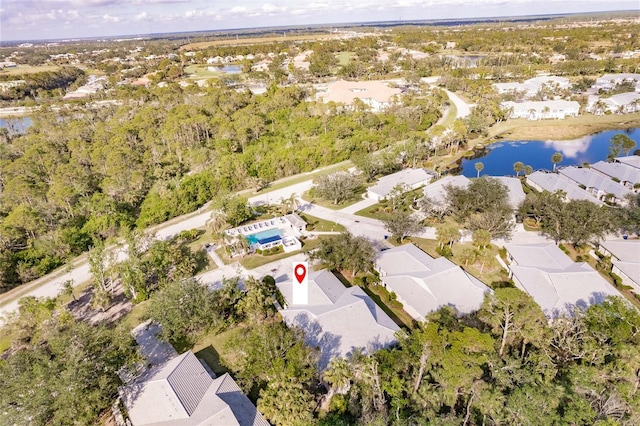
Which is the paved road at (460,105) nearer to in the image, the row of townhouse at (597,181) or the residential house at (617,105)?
the residential house at (617,105)

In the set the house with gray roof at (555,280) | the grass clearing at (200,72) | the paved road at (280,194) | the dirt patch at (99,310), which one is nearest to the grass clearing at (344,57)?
the grass clearing at (200,72)

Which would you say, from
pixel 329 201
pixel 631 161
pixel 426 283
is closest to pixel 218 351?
pixel 426 283

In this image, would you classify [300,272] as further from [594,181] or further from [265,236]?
[594,181]

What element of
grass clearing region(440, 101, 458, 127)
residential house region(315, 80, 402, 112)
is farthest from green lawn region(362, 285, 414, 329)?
residential house region(315, 80, 402, 112)

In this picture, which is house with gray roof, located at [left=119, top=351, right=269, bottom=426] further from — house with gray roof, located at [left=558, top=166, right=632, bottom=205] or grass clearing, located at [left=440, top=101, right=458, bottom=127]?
grass clearing, located at [left=440, top=101, right=458, bottom=127]

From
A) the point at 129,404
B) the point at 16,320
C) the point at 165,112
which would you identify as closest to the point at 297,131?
the point at 165,112
